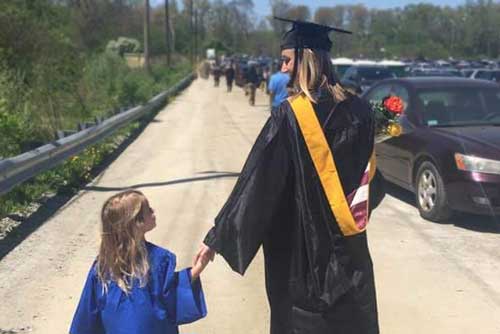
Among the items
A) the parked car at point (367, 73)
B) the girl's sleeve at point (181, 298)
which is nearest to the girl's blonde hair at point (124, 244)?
the girl's sleeve at point (181, 298)

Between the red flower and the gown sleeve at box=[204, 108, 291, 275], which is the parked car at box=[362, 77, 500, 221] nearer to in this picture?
the red flower

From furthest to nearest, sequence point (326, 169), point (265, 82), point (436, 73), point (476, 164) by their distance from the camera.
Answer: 1. point (265, 82)
2. point (436, 73)
3. point (476, 164)
4. point (326, 169)

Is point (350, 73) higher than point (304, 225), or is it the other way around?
point (304, 225)

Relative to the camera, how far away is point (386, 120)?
3605mm

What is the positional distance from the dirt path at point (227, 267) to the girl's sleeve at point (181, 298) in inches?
65.1

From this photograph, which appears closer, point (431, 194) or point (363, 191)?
point (363, 191)

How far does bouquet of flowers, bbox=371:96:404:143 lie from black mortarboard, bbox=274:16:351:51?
1.64 ft

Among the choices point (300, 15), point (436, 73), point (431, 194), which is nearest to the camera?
point (431, 194)

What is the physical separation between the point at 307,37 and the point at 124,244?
3.74ft

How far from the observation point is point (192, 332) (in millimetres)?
4629

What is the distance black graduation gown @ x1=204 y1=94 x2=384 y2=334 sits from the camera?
2852 mm

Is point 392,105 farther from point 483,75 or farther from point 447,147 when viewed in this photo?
point 483,75

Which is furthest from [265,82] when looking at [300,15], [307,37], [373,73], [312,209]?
[312,209]

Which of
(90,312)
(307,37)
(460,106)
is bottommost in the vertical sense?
(90,312)
